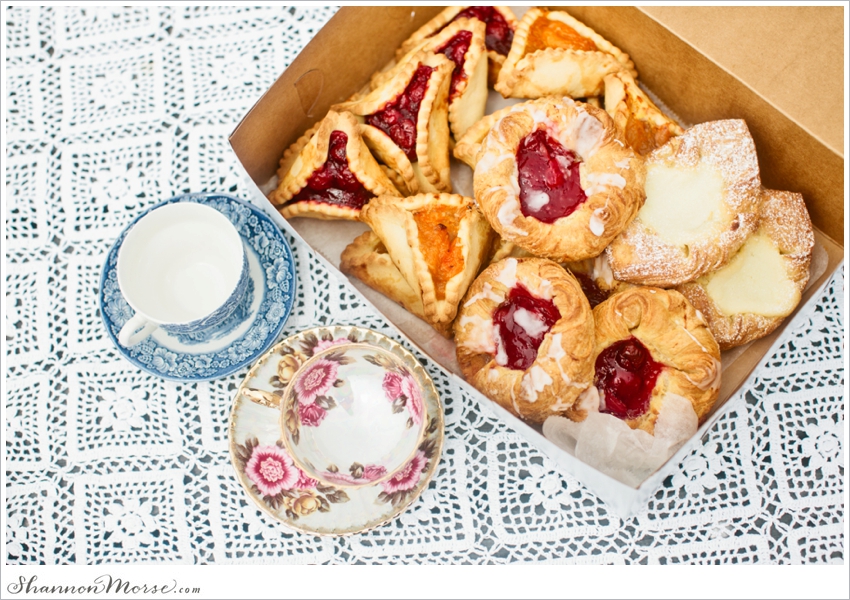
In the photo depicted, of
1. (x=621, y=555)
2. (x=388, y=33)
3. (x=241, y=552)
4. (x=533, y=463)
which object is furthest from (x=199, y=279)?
(x=621, y=555)

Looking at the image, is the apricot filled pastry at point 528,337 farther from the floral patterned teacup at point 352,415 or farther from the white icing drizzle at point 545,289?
the floral patterned teacup at point 352,415

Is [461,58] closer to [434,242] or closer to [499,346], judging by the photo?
[434,242]

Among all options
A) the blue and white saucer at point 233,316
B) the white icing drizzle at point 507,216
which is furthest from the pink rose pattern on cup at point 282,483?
the white icing drizzle at point 507,216

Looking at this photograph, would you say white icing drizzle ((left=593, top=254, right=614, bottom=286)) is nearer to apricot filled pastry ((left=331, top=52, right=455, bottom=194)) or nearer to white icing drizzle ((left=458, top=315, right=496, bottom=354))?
white icing drizzle ((left=458, top=315, right=496, bottom=354))

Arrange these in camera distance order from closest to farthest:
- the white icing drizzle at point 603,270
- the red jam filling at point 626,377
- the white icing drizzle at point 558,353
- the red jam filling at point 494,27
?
the white icing drizzle at point 558,353, the red jam filling at point 626,377, the white icing drizzle at point 603,270, the red jam filling at point 494,27

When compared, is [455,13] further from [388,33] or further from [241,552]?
[241,552]

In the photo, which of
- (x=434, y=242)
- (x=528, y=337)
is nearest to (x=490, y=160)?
(x=434, y=242)

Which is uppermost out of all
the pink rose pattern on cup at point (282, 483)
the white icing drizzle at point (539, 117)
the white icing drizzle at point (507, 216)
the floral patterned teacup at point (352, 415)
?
the white icing drizzle at point (539, 117)

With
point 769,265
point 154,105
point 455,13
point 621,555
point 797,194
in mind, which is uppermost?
point 455,13
